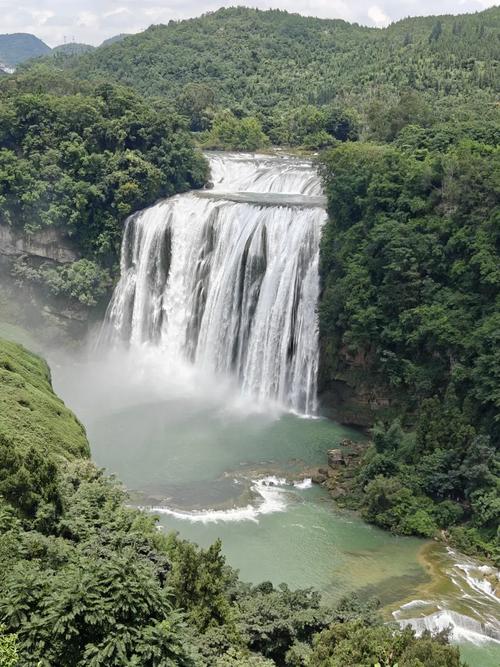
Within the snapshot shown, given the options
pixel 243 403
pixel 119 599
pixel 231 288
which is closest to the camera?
pixel 119 599

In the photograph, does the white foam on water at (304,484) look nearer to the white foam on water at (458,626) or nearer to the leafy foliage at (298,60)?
the white foam on water at (458,626)

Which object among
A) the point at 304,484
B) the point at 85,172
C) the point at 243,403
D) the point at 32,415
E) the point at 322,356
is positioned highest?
the point at 85,172

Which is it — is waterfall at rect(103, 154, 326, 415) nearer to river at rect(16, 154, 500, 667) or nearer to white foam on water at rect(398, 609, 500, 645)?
river at rect(16, 154, 500, 667)

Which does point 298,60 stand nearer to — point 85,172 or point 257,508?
point 85,172

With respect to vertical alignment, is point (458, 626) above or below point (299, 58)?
below

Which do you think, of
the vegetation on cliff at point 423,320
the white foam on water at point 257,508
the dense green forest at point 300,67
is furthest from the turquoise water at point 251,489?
the dense green forest at point 300,67

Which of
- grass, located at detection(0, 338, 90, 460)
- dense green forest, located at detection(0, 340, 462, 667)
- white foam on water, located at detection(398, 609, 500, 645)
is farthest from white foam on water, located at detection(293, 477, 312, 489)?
dense green forest, located at detection(0, 340, 462, 667)

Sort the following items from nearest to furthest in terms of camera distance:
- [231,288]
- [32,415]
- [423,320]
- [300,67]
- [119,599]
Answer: [119,599] → [32,415] → [423,320] → [231,288] → [300,67]

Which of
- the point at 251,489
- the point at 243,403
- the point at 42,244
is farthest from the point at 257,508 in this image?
the point at 42,244
